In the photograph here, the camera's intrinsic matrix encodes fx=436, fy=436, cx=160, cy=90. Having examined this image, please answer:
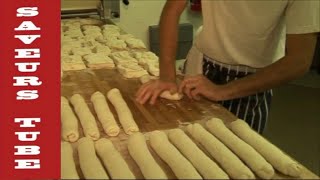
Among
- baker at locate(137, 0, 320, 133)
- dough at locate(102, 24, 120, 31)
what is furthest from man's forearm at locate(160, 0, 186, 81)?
dough at locate(102, 24, 120, 31)

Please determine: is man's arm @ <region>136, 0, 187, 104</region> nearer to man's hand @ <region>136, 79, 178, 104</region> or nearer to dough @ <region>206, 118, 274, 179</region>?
man's hand @ <region>136, 79, 178, 104</region>

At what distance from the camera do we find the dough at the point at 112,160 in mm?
1009

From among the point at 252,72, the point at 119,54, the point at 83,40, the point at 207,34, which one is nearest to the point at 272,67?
the point at 252,72

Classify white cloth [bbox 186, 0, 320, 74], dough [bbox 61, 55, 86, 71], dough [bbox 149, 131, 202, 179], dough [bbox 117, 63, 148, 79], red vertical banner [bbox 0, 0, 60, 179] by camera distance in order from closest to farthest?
1. dough [bbox 149, 131, 202, 179]
2. red vertical banner [bbox 0, 0, 60, 179]
3. white cloth [bbox 186, 0, 320, 74]
4. dough [bbox 117, 63, 148, 79]
5. dough [bbox 61, 55, 86, 71]

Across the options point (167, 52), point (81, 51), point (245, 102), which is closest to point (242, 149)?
point (245, 102)

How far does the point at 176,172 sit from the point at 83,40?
1523 mm

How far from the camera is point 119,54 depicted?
2.07 meters

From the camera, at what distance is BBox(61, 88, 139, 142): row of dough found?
4.03 ft

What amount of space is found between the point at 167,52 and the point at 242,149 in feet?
1.94

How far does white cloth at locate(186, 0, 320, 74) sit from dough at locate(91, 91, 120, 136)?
426mm

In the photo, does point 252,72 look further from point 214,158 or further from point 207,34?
point 214,158

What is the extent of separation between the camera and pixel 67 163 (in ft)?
3.46

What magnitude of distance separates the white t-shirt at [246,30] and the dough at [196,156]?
407 millimetres

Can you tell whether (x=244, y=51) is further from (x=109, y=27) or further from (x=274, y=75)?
(x=109, y=27)
